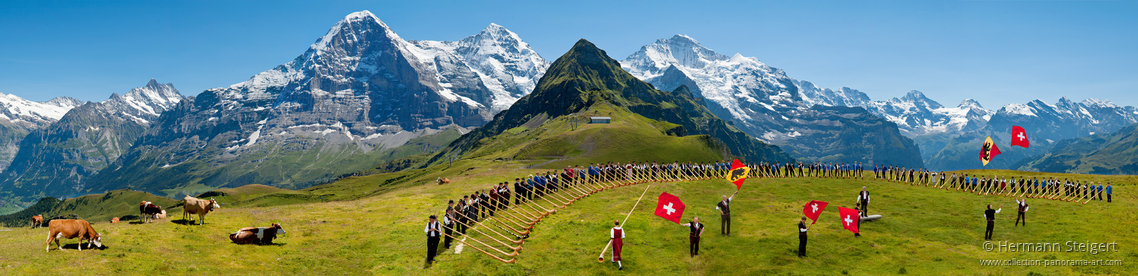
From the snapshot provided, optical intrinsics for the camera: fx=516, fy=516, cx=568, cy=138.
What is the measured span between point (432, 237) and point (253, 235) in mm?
11505

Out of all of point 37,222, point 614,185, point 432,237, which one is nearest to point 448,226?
point 432,237

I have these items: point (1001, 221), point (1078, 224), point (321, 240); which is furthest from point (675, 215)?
point (1078, 224)

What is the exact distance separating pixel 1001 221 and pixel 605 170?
1485 inches

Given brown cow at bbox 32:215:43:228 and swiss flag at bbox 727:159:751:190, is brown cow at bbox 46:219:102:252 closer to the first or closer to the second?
brown cow at bbox 32:215:43:228

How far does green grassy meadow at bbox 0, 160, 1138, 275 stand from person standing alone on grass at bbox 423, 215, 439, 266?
91 centimetres

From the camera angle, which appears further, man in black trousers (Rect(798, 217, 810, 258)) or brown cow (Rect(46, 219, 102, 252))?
man in black trousers (Rect(798, 217, 810, 258))

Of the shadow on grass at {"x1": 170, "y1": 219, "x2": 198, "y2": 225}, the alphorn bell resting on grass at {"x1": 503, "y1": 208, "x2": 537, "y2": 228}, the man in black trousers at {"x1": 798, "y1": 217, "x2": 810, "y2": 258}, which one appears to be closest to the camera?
the man in black trousers at {"x1": 798, "y1": 217, "x2": 810, "y2": 258}

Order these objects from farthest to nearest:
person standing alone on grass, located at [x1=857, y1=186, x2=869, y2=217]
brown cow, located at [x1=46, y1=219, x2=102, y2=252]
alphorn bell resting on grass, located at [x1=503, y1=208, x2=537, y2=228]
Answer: person standing alone on grass, located at [x1=857, y1=186, x2=869, y2=217]
alphorn bell resting on grass, located at [x1=503, y1=208, x2=537, y2=228]
brown cow, located at [x1=46, y1=219, x2=102, y2=252]

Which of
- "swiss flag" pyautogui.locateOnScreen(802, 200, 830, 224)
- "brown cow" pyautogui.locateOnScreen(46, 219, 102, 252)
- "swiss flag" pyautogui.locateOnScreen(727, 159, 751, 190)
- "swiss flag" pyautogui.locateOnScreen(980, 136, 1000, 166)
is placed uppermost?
"swiss flag" pyautogui.locateOnScreen(980, 136, 1000, 166)

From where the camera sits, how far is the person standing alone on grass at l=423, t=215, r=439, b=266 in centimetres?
3200

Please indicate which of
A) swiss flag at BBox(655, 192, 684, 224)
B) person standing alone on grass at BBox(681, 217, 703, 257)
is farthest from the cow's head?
person standing alone on grass at BBox(681, 217, 703, 257)

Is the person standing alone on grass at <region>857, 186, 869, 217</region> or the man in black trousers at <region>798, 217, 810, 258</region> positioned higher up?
the person standing alone on grass at <region>857, 186, 869, 217</region>

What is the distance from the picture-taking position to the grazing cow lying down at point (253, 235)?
32531 mm

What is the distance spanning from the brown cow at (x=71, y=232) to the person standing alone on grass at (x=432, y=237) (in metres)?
17.1
